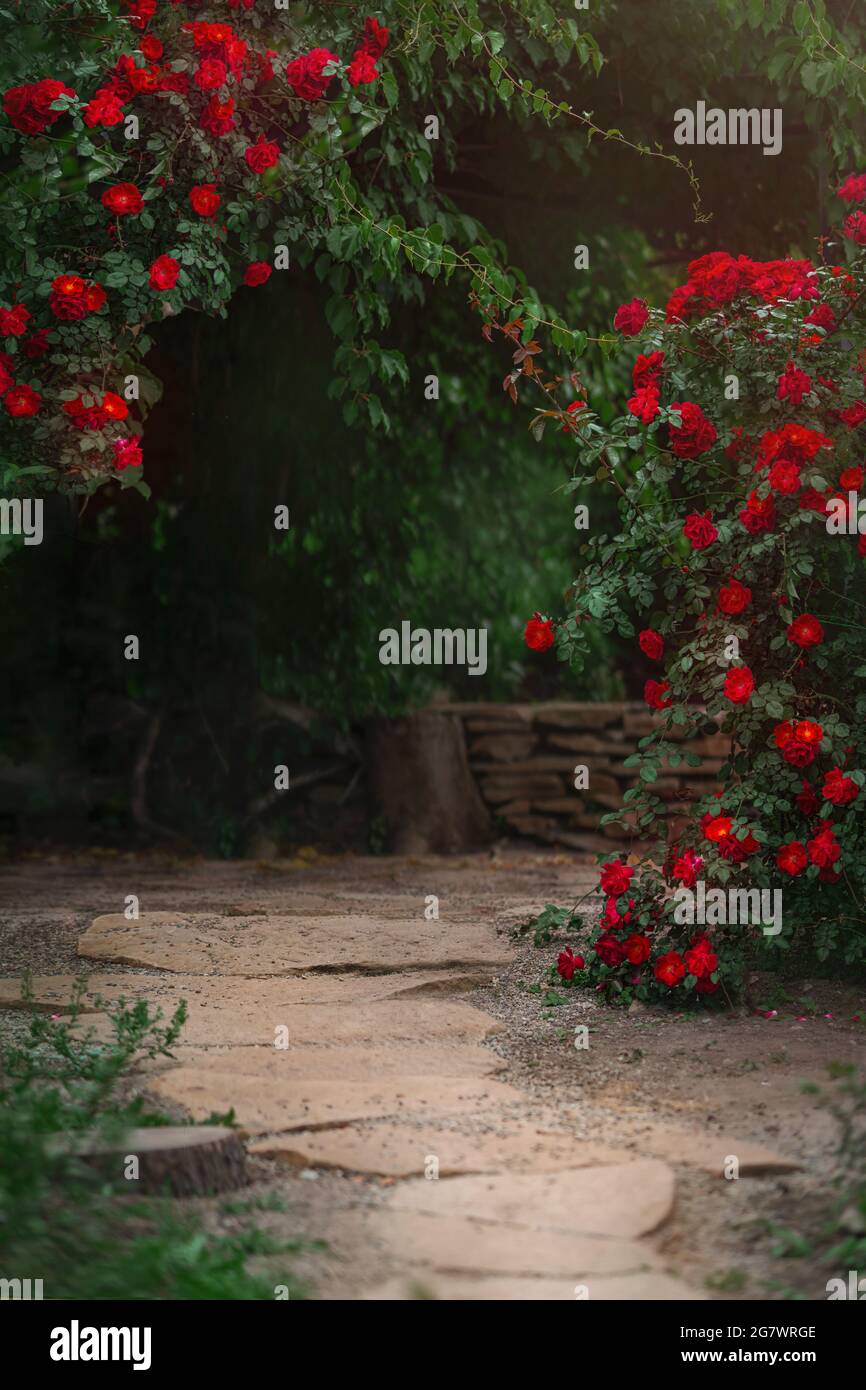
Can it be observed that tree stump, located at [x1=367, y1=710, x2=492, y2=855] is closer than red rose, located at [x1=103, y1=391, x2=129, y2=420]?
No

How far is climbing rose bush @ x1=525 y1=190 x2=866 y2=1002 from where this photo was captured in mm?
3775

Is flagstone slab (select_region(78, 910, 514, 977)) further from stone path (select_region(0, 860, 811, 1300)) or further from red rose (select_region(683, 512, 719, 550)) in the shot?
red rose (select_region(683, 512, 719, 550))

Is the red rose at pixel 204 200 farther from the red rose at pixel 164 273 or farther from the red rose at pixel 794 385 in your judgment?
the red rose at pixel 794 385

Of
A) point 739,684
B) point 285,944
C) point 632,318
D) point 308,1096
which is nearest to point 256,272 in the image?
point 632,318

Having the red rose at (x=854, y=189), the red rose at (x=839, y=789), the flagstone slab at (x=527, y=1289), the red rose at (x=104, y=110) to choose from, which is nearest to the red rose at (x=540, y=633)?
the red rose at (x=839, y=789)

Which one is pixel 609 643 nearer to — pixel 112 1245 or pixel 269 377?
pixel 269 377

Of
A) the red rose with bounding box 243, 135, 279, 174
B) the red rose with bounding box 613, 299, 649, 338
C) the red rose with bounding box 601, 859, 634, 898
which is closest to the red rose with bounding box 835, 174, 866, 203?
the red rose with bounding box 613, 299, 649, 338

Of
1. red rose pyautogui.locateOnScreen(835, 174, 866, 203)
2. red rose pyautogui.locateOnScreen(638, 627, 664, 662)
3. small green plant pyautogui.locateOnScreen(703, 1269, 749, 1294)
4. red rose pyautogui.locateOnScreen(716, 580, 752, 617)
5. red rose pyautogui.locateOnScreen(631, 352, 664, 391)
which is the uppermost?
red rose pyautogui.locateOnScreen(835, 174, 866, 203)

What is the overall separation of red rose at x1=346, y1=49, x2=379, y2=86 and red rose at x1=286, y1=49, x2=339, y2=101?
60 millimetres

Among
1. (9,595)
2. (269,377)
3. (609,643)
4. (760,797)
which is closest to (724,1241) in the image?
(760,797)

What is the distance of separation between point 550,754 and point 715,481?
161 inches

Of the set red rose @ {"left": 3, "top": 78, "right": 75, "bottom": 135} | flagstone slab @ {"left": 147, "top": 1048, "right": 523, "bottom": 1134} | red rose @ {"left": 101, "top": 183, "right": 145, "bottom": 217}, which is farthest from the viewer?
red rose @ {"left": 101, "top": 183, "right": 145, "bottom": 217}

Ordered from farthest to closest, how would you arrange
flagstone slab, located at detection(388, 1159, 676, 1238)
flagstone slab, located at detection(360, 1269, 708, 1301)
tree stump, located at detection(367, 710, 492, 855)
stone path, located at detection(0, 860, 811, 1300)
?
tree stump, located at detection(367, 710, 492, 855) → flagstone slab, located at detection(388, 1159, 676, 1238) → stone path, located at detection(0, 860, 811, 1300) → flagstone slab, located at detection(360, 1269, 708, 1301)

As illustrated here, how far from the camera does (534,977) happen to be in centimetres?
437
